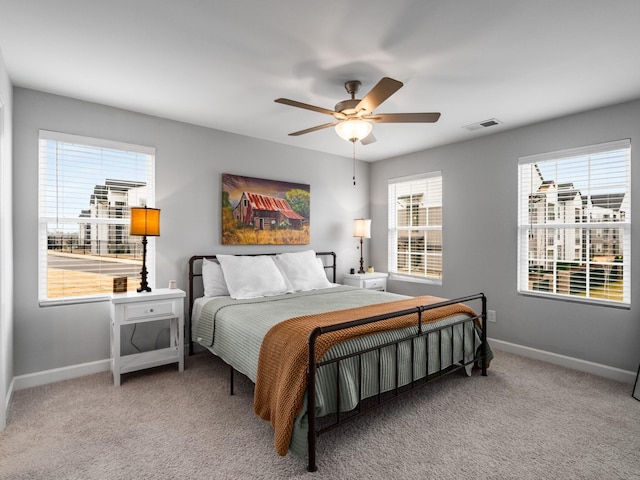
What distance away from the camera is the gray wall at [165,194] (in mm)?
2994

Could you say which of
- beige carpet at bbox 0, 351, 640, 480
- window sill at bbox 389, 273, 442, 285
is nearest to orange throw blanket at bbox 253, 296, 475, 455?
beige carpet at bbox 0, 351, 640, 480

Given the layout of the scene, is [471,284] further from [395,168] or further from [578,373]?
[395,168]

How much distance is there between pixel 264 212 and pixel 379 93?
2456 millimetres

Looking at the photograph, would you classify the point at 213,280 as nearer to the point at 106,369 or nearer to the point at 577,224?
the point at 106,369

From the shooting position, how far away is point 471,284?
4371 millimetres

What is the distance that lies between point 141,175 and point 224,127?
1.03 m

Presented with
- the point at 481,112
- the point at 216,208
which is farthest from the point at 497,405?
the point at 216,208

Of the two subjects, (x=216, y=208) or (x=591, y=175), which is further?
(x=216, y=208)

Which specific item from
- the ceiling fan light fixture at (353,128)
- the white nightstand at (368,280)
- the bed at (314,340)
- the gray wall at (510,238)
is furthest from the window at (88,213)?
the gray wall at (510,238)

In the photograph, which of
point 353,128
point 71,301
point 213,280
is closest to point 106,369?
point 71,301

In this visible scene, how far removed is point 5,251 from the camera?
8.34 ft

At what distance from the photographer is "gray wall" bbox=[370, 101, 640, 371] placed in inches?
126

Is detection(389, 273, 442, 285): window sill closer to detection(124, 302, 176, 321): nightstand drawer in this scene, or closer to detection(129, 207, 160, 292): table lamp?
detection(124, 302, 176, 321): nightstand drawer

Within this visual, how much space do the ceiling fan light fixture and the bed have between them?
139 centimetres
